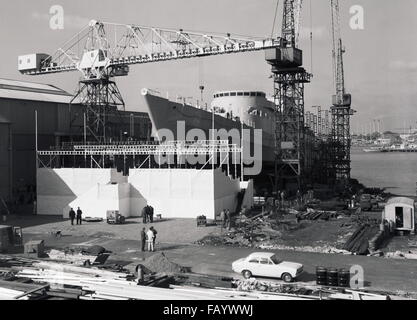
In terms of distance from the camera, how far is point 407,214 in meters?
26.0

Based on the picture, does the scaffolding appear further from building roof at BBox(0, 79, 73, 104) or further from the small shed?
the small shed

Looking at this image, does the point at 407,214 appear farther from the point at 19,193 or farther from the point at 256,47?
the point at 19,193

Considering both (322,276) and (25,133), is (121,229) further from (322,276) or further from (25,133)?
(25,133)

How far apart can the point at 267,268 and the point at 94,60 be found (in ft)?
127

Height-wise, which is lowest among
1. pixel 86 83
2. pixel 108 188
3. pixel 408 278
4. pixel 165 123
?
pixel 408 278

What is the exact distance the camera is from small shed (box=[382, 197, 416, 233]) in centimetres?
2591

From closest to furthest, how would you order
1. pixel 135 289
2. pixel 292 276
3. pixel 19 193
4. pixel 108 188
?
pixel 135 289 < pixel 292 276 < pixel 108 188 < pixel 19 193

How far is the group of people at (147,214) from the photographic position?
3011 cm

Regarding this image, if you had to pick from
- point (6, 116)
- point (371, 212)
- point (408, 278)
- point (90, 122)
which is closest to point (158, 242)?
point (408, 278)

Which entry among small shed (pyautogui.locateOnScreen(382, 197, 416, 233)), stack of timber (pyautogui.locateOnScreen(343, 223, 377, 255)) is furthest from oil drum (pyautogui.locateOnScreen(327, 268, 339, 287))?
small shed (pyautogui.locateOnScreen(382, 197, 416, 233))

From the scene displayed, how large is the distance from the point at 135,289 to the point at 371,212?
27.5 meters

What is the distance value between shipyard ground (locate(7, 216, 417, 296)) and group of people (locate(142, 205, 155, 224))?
0.50 metres

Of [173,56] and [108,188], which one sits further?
[173,56]

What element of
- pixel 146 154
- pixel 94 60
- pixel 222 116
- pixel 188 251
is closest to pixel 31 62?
pixel 94 60
